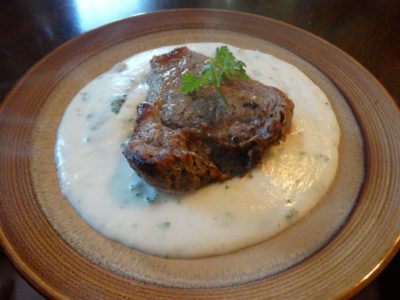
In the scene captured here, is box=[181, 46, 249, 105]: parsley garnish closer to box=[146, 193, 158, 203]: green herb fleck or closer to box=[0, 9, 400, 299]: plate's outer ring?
box=[146, 193, 158, 203]: green herb fleck

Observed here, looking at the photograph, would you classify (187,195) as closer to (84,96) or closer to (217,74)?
(217,74)

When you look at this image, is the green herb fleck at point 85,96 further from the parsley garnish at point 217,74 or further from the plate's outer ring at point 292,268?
the parsley garnish at point 217,74

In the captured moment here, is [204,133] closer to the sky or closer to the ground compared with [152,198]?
closer to the sky

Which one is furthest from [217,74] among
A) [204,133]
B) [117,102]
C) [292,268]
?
[292,268]

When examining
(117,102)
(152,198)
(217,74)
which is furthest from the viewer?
(117,102)

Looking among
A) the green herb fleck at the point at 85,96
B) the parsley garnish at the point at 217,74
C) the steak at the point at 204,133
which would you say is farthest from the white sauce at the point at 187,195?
the parsley garnish at the point at 217,74

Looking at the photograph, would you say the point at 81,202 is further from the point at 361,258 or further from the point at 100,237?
the point at 361,258
